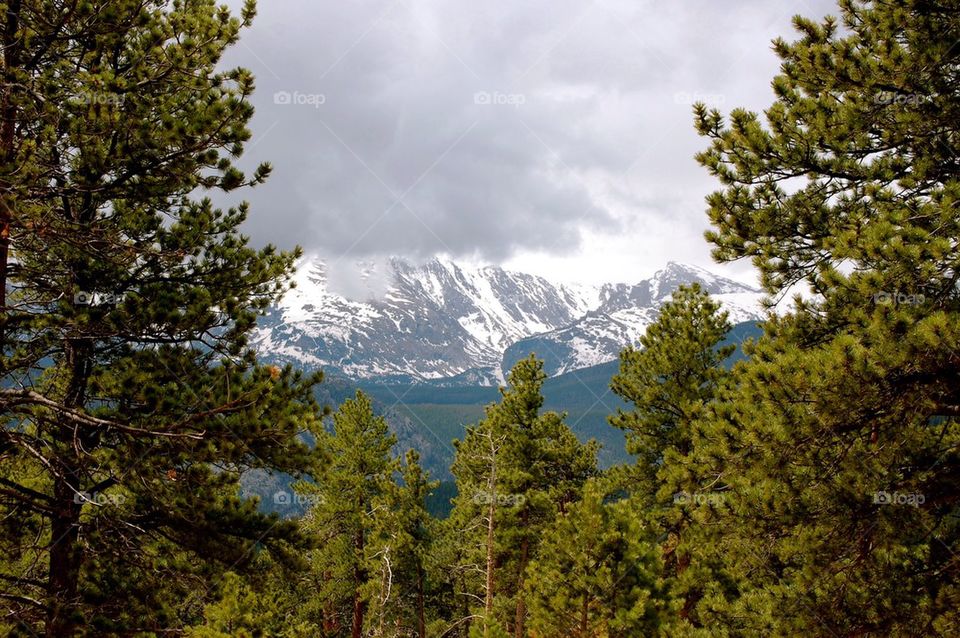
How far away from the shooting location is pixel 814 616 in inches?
271

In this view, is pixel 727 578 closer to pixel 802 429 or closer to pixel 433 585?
pixel 802 429

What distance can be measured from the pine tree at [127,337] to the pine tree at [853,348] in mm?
5713

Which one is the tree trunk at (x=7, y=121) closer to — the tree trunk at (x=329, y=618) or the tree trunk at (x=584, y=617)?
the tree trunk at (x=584, y=617)

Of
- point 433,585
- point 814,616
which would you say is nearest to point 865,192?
point 814,616

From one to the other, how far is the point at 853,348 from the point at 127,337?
8.55 meters

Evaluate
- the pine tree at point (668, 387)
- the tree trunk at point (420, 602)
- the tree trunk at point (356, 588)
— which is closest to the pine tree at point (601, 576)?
the pine tree at point (668, 387)

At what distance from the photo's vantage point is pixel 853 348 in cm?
564

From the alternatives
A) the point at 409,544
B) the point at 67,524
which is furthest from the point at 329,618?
the point at 67,524

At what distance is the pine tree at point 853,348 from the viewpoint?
19.3ft

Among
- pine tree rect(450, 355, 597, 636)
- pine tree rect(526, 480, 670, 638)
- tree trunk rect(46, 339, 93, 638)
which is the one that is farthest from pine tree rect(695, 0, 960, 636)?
pine tree rect(450, 355, 597, 636)

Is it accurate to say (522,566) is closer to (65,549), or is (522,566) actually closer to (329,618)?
(329,618)

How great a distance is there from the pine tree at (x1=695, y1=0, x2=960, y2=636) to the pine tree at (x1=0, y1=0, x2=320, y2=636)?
571cm

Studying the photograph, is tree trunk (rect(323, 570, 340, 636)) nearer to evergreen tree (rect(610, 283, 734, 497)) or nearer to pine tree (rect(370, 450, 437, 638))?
pine tree (rect(370, 450, 437, 638))

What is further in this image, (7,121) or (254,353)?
(254,353)
